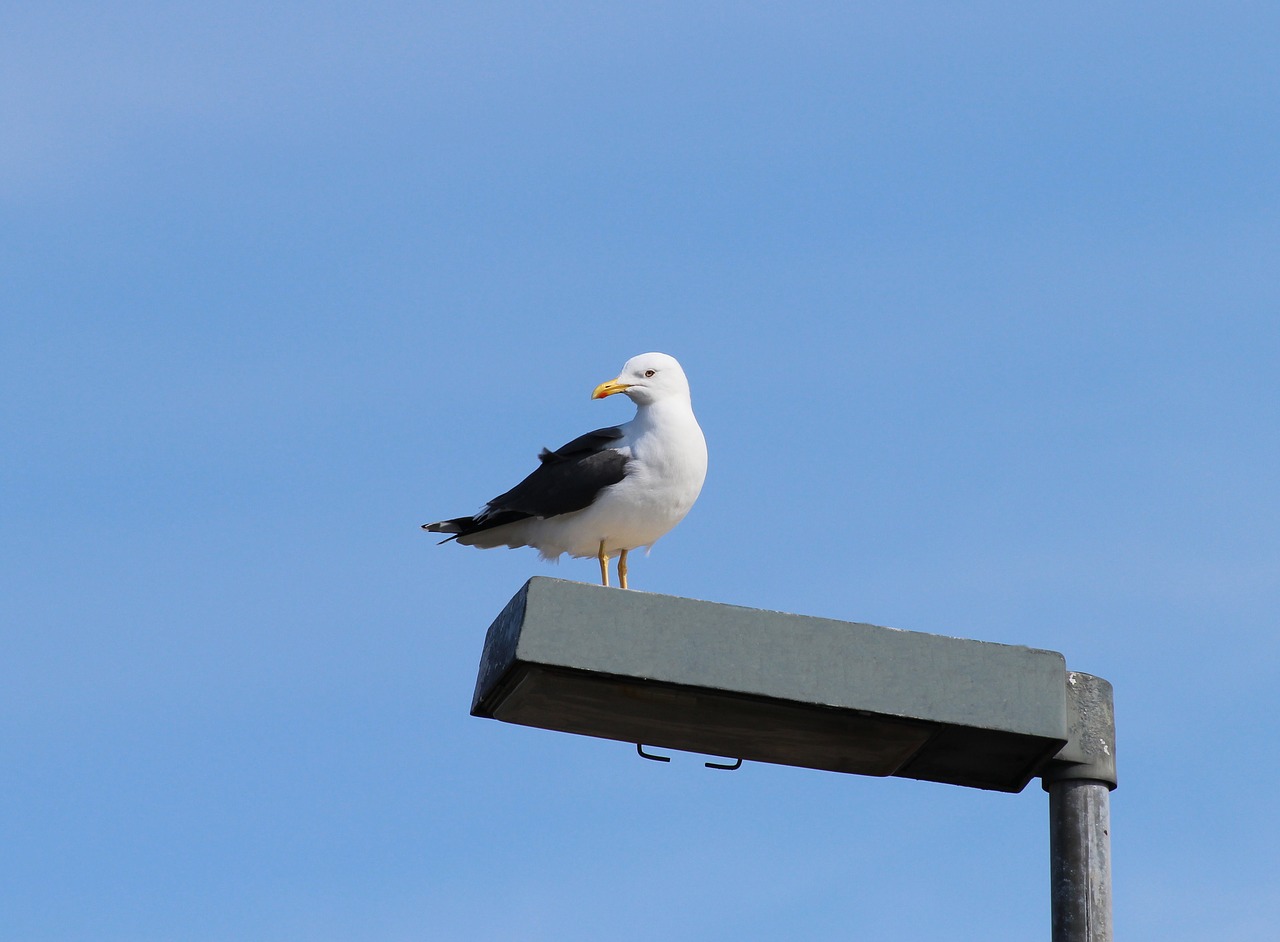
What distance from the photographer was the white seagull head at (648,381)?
853cm

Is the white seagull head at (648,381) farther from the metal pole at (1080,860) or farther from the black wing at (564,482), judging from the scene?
the metal pole at (1080,860)

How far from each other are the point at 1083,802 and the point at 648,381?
13.2 feet

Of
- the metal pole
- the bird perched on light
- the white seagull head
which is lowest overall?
the metal pole

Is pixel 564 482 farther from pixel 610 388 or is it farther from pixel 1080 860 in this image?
pixel 1080 860

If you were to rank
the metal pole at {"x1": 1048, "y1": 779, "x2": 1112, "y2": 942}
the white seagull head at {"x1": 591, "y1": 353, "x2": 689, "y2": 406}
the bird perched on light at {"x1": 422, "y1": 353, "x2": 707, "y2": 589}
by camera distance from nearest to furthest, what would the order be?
the metal pole at {"x1": 1048, "y1": 779, "x2": 1112, "y2": 942}
the bird perched on light at {"x1": 422, "y1": 353, "x2": 707, "y2": 589}
the white seagull head at {"x1": 591, "y1": 353, "x2": 689, "y2": 406}

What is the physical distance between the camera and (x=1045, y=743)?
489 cm

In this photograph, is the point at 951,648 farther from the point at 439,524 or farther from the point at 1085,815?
the point at 439,524

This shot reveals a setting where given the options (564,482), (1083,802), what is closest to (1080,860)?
(1083,802)

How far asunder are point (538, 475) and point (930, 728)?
13.6 feet

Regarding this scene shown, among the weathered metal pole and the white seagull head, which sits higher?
the white seagull head

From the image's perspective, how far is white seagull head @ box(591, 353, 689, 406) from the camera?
28.0 ft

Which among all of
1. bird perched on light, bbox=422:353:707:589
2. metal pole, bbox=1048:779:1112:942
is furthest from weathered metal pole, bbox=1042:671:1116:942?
bird perched on light, bbox=422:353:707:589

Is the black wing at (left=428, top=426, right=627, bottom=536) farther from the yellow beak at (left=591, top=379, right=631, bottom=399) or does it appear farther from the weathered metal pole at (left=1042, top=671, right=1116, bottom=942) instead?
the weathered metal pole at (left=1042, top=671, right=1116, bottom=942)

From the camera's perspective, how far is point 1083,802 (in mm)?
4957
